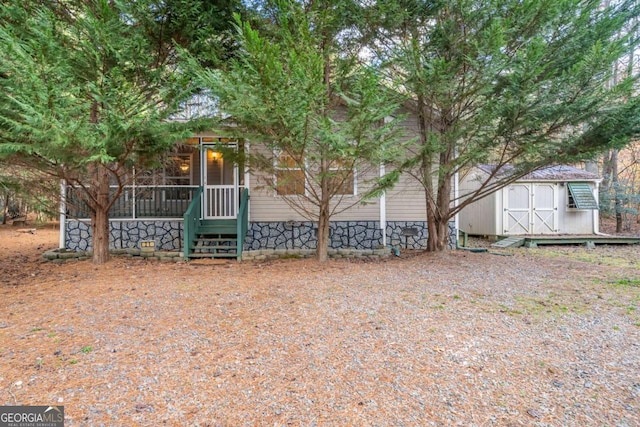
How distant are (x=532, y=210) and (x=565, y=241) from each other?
142 cm

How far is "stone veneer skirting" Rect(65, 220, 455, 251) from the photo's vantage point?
852 cm

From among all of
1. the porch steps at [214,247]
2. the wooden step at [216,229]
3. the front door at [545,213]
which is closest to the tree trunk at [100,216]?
the porch steps at [214,247]

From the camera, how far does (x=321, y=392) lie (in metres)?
2.25

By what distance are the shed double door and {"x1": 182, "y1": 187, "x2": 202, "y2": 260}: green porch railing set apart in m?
9.74

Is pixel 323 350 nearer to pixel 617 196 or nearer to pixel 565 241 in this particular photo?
pixel 565 241

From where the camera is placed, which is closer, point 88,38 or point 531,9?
point 88,38

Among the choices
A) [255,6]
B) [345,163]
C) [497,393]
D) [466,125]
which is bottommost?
[497,393]

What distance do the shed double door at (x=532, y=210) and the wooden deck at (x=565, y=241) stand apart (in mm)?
773

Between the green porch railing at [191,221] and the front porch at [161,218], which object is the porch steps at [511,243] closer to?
the front porch at [161,218]

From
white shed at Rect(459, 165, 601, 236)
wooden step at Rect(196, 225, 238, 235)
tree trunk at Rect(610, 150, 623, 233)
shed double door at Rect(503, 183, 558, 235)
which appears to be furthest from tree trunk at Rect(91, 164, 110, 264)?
tree trunk at Rect(610, 150, 623, 233)

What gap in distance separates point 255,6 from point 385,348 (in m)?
6.07

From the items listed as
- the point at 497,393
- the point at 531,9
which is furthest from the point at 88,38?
the point at 531,9

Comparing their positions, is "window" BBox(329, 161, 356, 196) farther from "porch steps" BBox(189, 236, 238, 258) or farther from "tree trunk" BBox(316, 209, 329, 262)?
"porch steps" BBox(189, 236, 238, 258)

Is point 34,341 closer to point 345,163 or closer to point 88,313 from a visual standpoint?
point 88,313
